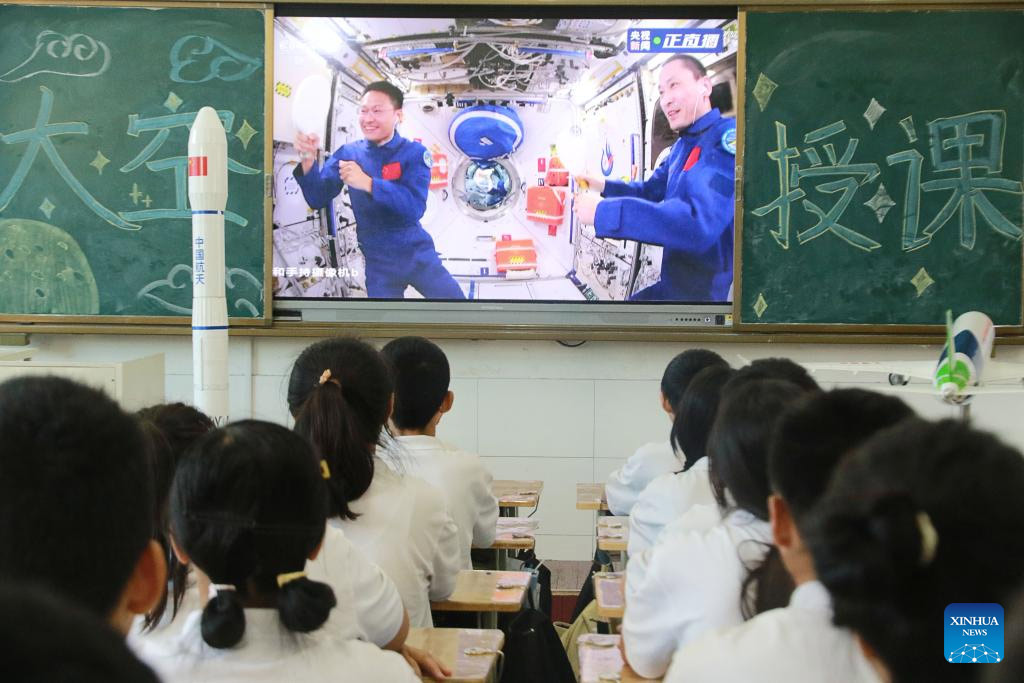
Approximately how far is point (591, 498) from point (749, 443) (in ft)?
7.00

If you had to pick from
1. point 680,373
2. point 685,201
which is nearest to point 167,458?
point 680,373

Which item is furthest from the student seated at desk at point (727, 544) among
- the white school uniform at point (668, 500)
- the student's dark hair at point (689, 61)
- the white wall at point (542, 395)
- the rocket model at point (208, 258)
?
the student's dark hair at point (689, 61)

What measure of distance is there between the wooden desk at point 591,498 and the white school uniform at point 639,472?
0.33 feet

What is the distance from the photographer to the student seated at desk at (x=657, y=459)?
334 cm

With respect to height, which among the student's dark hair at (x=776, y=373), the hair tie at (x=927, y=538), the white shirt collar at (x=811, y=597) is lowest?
the white shirt collar at (x=811, y=597)

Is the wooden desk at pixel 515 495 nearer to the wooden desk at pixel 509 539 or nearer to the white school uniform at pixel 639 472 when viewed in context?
the wooden desk at pixel 509 539

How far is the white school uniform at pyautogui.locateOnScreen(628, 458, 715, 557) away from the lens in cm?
251

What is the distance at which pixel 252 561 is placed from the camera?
1.28 m

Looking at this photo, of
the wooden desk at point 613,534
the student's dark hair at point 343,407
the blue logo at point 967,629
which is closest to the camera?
the blue logo at point 967,629

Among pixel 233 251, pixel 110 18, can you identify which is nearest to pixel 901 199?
pixel 233 251

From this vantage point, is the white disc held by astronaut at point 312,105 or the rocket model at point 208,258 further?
the white disc held by astronaut at point 312,105

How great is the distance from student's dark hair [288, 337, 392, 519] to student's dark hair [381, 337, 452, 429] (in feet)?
2.22

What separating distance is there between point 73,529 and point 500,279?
397 centimetres

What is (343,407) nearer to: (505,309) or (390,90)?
(505,309)
